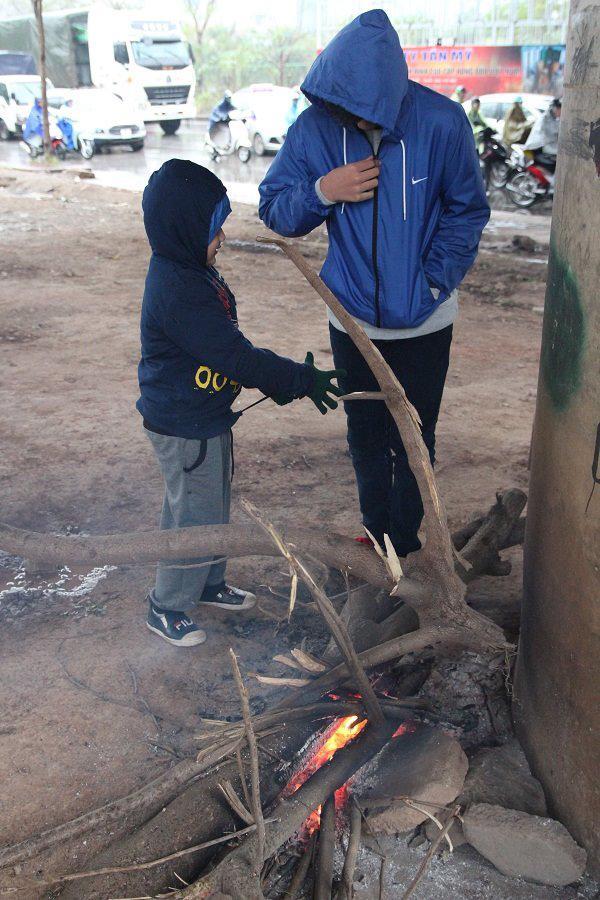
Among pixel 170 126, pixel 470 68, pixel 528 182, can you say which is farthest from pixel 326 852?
pixel 470 68

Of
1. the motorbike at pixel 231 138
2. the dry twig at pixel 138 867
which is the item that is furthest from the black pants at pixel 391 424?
the motorbike at pixel 231 138

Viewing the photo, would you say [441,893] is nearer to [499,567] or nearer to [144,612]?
[499,567]

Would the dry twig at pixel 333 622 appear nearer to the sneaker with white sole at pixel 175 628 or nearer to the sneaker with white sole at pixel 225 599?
the sneaker with white sole at pixel 175 628

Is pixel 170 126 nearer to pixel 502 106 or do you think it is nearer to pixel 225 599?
pixel 502 106

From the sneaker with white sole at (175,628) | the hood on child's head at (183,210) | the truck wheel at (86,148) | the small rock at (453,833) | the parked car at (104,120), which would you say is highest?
the hood on child's head at (183,210)

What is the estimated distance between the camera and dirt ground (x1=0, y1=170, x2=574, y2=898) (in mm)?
2396

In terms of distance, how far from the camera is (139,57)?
75.7 ft

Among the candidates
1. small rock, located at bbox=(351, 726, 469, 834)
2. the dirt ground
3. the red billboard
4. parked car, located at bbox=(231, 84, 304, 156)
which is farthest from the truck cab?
small rock, located at bbox=(351, 726, 469, 834)

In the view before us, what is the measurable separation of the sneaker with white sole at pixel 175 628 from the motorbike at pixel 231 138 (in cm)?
1493

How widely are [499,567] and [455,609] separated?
718 mm

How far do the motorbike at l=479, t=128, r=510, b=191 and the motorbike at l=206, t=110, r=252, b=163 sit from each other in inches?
210

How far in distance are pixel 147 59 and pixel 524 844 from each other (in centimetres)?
2453

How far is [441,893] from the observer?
193 cm

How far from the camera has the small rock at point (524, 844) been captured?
6.26 feet
